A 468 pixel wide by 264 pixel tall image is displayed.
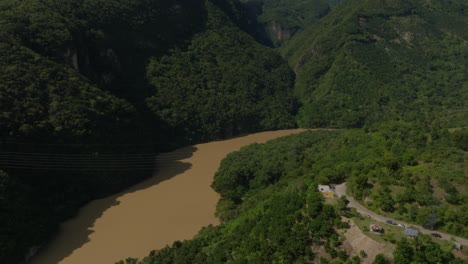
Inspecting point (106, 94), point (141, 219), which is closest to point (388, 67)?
point (106, 94)

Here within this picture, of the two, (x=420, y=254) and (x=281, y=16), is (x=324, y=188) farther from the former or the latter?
(x=281, y=16)

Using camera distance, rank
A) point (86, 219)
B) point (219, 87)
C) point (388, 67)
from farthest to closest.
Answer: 1. point (388, 67)
2. point (219, 87)
3. point (86, 219)

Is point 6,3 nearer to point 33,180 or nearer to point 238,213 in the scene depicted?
point 33,180

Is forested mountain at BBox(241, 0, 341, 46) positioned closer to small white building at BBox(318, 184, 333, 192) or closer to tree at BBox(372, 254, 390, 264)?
small white building at BBox(318, 184, 333, 192)

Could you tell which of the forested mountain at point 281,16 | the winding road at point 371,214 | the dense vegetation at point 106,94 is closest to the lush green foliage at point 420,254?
the winding road at point 371,214

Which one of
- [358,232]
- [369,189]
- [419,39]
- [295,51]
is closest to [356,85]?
[419,39]

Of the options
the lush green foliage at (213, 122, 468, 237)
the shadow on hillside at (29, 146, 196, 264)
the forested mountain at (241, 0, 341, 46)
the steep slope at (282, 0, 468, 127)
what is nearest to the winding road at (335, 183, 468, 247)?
the lush green foliage at (213, 122, 468, 237)
